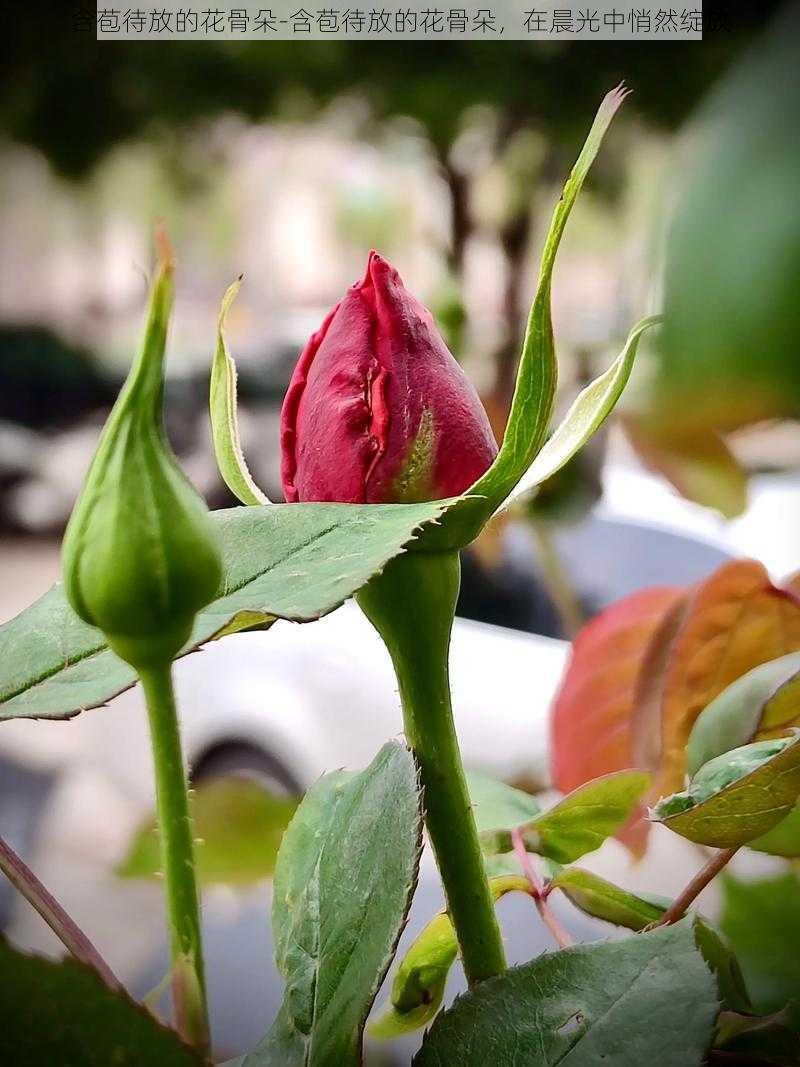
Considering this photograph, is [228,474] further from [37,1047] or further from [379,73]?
[379,73]

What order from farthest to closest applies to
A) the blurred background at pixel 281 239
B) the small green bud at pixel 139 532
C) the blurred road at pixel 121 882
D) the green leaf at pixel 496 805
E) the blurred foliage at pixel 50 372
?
the blurred foliage at pixel 50 372 → the blurred background at pixel 281 239 → the blurred road at pixel 121 882 → the green leaf at pixel 496 805 → the small green bud at pixel 139 532

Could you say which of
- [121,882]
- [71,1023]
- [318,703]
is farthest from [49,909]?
[318,703]

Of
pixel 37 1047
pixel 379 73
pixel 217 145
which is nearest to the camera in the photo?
pixel 37 1047

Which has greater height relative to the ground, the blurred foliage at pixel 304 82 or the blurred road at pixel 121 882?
the blurred foliage at pixel 304 82

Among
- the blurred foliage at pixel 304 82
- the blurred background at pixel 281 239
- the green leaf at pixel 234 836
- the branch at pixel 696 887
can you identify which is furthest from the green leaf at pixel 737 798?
the blurred foliage at pixel 304 82

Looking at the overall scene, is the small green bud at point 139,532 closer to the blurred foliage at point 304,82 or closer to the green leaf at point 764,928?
the green leaf at point 764,928

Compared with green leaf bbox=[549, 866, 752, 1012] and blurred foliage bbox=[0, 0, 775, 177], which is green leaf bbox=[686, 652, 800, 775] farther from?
blurred foliage bbox=[0, 0, 775, 177]

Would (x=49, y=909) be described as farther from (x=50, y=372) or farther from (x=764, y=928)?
(x=50, y=372)

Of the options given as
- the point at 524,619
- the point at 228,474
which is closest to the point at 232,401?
the point at 228,474
